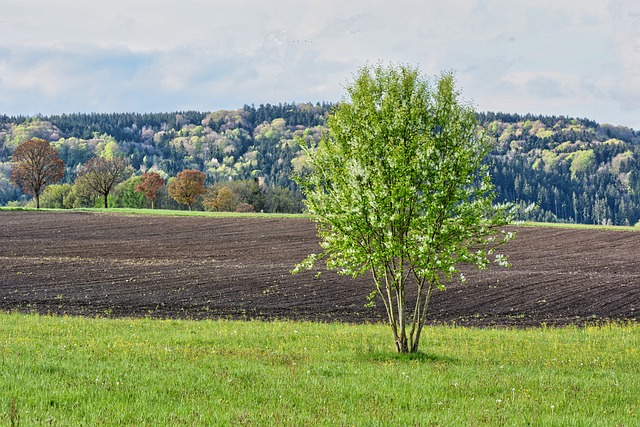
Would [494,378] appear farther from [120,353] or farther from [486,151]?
[120,353]

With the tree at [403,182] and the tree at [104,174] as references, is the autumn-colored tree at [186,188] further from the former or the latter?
the tree at [403,182]

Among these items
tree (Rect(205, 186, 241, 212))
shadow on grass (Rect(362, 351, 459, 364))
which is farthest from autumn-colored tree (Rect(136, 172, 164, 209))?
shadow on grass (Rect(362, 351, 459, 364))

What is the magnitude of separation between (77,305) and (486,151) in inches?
908

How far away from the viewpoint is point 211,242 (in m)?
73.8

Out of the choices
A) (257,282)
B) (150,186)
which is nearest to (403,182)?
(257,282)

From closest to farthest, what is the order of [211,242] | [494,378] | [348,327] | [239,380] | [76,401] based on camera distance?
[76,401] → [239,380] → [494,378] → [348,327] → [211,242]

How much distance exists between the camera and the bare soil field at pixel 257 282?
1315 inches

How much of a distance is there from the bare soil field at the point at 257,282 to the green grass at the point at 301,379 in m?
9.77

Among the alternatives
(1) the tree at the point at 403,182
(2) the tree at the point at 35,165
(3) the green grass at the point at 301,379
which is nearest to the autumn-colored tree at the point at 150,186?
(2) the tree at the point at 35,165

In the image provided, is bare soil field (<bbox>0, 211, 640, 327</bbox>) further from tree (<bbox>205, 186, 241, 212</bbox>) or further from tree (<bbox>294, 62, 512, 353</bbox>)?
tree (<bbox>205, 186, 241, 212</bbox>)

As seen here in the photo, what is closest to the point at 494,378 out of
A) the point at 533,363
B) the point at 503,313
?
the point at 533,363

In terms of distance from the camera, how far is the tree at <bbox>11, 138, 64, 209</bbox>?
120812mm

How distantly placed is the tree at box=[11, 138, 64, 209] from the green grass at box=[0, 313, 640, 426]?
106311 mm

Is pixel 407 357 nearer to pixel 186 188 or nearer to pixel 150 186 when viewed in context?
pixel 186 188
